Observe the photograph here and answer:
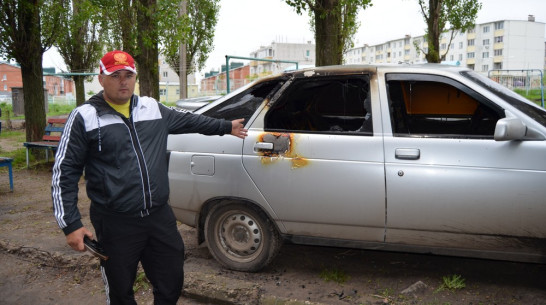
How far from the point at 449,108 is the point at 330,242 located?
1.72 metres

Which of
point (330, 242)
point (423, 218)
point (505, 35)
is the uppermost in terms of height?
point (505, 35)

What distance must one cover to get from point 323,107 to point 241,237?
1.48m

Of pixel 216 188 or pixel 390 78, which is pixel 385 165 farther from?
pixel 216 188

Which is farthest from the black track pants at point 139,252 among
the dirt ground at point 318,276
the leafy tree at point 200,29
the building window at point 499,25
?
the building window at point 499,25

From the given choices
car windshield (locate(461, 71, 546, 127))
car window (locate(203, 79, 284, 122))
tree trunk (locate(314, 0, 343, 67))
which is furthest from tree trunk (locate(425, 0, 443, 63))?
car window (locate(203, 79, 284, 122))

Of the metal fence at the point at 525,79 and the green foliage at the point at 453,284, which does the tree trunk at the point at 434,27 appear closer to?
the metal fence at the point at 525,79

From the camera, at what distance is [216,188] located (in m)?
4.08

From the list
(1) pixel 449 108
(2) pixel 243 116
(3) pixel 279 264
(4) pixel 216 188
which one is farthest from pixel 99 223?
(1) pixel 449 108

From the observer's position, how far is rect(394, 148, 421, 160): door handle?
140 inches

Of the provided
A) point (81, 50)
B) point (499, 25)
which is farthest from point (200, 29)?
point (499, 25)

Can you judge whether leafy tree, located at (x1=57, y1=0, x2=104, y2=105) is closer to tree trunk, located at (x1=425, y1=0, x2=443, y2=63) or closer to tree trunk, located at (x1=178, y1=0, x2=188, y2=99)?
tree trunk, located at (x1=178, y1=0, x2=188, y2=99)

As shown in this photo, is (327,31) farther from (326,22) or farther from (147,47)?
(147,47)

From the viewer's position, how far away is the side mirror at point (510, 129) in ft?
10.5

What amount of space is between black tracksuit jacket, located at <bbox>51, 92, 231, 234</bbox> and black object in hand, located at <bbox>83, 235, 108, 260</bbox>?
0.11 meters
